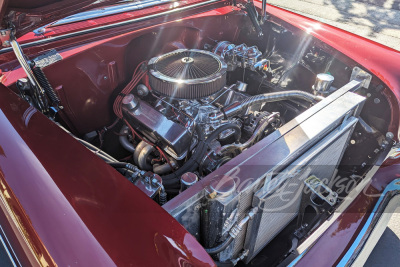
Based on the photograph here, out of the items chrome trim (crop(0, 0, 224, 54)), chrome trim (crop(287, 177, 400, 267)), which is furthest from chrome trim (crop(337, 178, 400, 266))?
chrome trim (crop(0, 0, 224, 54))

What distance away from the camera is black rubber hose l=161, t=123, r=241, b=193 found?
1.23 m

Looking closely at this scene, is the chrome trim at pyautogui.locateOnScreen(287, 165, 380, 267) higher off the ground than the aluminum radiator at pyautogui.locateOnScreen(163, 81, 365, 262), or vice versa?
the aluminum radiator at pyautogui.locateOnScreen(163, 81, 365, 262)

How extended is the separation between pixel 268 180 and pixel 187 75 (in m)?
0.61

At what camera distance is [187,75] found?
1.38m

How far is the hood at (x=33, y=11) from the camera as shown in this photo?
3.37ft

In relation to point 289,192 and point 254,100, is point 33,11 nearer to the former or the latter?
point 254,100

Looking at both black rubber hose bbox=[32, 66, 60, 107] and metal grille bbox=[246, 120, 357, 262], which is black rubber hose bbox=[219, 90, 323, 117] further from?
black rubber hose bbox=[32, 66, 60, 107]

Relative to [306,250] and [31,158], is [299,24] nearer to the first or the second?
[306,250]

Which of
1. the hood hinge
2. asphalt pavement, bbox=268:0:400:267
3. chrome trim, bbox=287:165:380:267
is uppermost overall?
the hood hinge

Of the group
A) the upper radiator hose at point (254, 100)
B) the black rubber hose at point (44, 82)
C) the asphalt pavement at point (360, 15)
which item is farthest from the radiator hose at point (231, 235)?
the asphalt pavement at point (360, 15)

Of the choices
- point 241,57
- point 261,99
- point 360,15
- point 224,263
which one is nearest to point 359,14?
point 360,15

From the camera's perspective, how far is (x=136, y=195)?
84cm

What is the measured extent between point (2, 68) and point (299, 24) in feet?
5.25

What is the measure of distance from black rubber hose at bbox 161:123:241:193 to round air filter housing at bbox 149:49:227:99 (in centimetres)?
17
